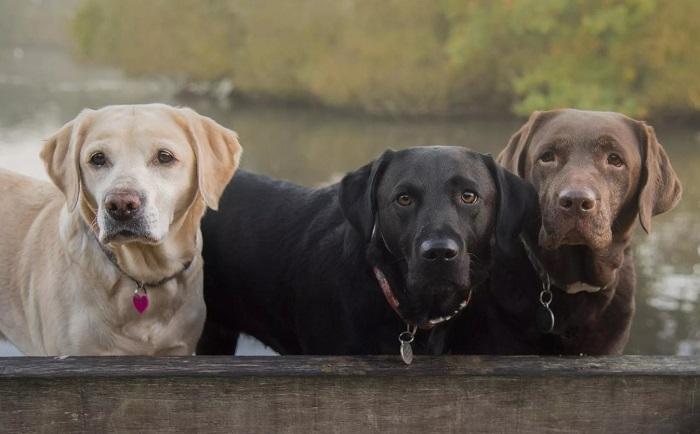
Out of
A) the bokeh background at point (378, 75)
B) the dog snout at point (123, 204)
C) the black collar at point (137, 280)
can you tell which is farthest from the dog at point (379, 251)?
the bokeh background at point (378, 75)

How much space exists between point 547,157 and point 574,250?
287mm

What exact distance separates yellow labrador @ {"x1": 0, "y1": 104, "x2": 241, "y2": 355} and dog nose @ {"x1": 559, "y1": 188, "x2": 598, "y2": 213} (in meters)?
0.99

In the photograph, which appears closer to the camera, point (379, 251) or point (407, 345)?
point (407, 345)

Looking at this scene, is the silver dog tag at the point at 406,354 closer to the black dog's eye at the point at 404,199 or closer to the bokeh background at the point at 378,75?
the black dog's eye at the point at 404,199

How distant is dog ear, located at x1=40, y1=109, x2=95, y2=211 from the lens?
2252mm

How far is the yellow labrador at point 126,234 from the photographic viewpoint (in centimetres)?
218

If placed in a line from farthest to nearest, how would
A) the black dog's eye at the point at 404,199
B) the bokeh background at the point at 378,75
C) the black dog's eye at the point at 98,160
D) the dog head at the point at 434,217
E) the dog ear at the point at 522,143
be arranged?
the bokeh background at the point at 378,75
the dog ear at the point at 522,143
the black dog's eye at the point at 98,160
the black dog's eye at the point at 404,199
the dog head at the point at 434,217

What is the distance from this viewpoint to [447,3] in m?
22.0

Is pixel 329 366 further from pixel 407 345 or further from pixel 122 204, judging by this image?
pixel 122 204

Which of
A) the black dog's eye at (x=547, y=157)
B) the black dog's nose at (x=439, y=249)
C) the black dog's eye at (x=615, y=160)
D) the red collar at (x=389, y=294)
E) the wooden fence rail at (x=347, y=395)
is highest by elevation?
the black dog's eye at (x=615, y=160)

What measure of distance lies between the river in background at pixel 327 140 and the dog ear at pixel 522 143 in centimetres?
121

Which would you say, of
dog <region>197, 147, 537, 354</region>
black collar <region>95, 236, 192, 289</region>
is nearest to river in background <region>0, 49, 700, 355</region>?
dog <region>197, 147, 537, 354</region>

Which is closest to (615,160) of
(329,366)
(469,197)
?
(469,197)

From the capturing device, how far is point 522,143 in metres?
2.54
